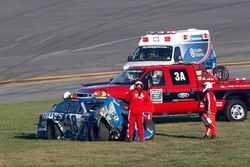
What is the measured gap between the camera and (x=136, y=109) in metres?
21.4

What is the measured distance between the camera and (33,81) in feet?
131

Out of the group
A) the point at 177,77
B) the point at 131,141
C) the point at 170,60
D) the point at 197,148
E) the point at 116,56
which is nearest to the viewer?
the point at 197,148

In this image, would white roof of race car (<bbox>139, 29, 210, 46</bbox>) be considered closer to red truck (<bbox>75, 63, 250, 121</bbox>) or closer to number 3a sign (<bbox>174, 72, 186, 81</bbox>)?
red truck (<bbox>75, 63, 250, 121</bbox>)

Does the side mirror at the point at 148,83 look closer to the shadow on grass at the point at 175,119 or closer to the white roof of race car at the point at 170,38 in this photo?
the shadow on grass at the point at 175,119

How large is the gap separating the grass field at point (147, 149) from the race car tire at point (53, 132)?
1.48 ft

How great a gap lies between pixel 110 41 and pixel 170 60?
13.2 m

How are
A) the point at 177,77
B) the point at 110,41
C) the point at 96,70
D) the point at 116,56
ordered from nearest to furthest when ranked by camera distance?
the point at 177,77 < the point at 96,70 < the point at 116,56 < the point at 110,41

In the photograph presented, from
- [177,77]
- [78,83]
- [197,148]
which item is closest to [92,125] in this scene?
[197,148]

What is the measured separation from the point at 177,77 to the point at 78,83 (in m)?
12.7

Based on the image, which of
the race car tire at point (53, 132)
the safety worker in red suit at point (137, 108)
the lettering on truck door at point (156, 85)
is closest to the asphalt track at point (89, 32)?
the lettering on truck door at point (156, 85)

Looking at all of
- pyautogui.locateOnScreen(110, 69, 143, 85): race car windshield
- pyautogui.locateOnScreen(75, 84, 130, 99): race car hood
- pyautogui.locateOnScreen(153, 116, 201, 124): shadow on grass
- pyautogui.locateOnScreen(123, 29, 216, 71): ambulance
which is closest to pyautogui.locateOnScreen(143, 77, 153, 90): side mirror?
pyautogui.locateOnScreen(110, 69, 143, 85): race car windshield

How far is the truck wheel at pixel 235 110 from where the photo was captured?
2650 cm

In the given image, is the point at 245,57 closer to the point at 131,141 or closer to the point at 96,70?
the point at 96,70

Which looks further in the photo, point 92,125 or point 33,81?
point 33,81
